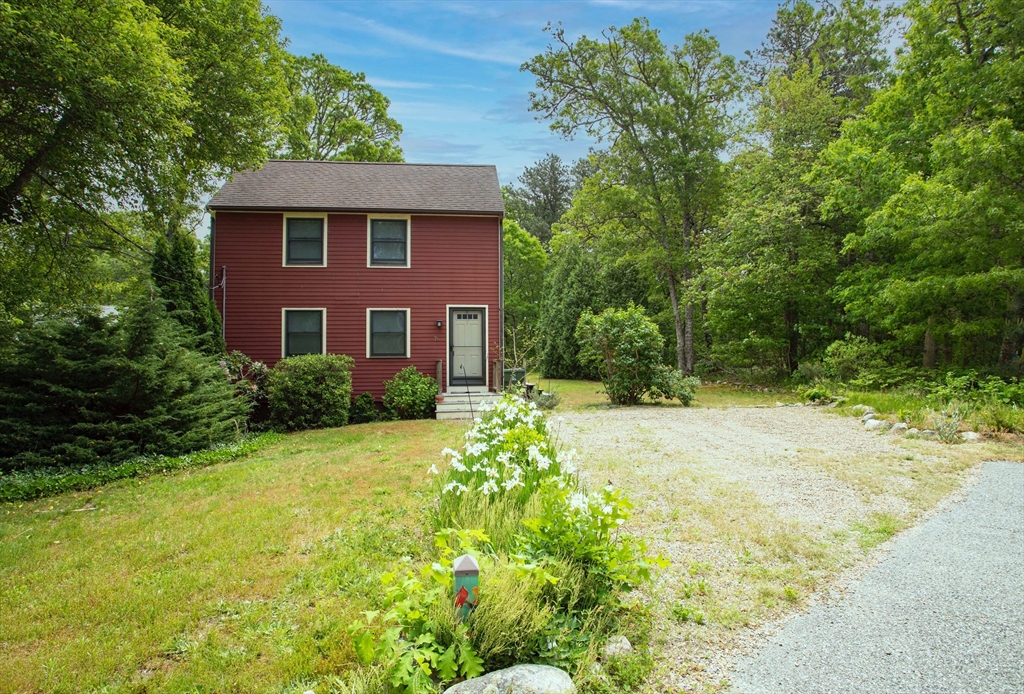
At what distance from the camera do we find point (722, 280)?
1692 centimetres

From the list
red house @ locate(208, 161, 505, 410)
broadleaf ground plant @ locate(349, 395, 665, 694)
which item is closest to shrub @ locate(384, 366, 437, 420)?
red house @ locate(208, 161, 505, 410)

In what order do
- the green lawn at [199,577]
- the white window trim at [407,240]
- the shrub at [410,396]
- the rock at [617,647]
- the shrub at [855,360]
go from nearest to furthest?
1. the green lawn at [199,577]
2. the rock at [617,647]
3. the shrub at [410,396]
4. the shrub at [855,360]
5. the white window trim at [407,240]

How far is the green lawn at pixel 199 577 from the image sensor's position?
9.22 ft

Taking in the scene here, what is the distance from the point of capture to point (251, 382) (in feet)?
41.9

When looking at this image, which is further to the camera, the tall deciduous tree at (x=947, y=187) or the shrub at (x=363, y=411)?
the shrub at (x=363, y=411)

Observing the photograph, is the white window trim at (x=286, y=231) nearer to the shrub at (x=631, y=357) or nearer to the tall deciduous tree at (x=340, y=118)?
the shrub at (x=631, y=357)

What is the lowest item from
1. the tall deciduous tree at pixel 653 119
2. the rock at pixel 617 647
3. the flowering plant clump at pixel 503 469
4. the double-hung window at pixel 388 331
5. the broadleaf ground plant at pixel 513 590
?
the rock at pixel 617 647

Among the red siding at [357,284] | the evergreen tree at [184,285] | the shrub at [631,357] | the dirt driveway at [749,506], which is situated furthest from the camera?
the red siding at [357,284]

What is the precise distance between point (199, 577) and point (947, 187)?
39.9 feet

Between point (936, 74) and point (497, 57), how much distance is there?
29.7 feet

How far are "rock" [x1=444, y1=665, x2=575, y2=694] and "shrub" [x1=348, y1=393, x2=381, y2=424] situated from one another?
1150 centimetres

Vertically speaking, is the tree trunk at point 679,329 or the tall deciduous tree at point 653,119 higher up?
the tall deciduous tree at point 653,119

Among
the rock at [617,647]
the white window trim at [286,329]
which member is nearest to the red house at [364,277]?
the white window trim at [286,329]

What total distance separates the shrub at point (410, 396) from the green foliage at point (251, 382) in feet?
8.79
